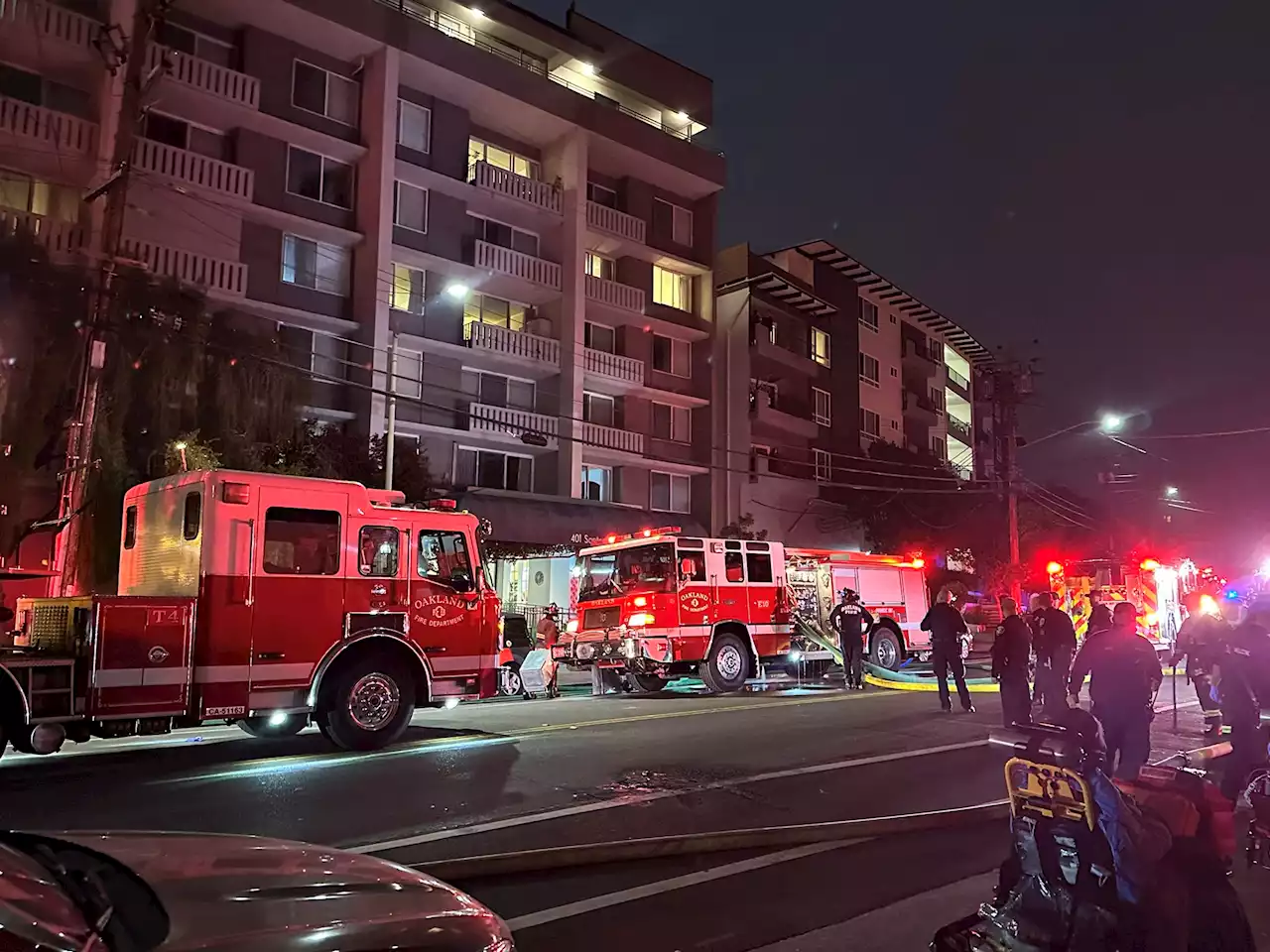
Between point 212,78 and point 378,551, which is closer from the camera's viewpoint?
point 378,551

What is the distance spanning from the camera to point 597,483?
3098 centimetres

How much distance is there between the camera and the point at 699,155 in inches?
1296

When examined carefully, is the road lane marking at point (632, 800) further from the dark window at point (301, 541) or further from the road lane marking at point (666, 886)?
the dark window at point (301, 541)

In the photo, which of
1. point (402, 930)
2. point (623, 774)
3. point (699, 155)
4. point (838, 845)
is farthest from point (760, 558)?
point (699, 155)

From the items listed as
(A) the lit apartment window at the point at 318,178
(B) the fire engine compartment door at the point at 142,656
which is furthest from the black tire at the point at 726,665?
(A) the lit apartment window at the point at 318,178

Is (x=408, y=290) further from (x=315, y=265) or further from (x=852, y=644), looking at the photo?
(x=852, y=644)

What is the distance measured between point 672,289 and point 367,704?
25683 mm

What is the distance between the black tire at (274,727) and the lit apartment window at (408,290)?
1662cm

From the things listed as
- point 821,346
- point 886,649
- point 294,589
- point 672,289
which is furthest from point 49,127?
point 821,346

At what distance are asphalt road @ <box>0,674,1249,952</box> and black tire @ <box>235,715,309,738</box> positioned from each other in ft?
0.56

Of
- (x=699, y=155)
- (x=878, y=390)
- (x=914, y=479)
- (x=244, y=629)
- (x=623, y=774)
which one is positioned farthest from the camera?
(x=878, y=390)

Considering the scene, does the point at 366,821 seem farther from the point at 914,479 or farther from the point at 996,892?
the point at 914,479

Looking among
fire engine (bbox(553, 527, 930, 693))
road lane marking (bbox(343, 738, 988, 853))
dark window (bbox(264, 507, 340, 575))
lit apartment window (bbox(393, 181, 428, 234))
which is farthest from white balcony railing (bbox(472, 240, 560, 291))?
road lane marking (bbox(343, 738, 988, 853))

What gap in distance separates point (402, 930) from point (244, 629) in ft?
24.1
